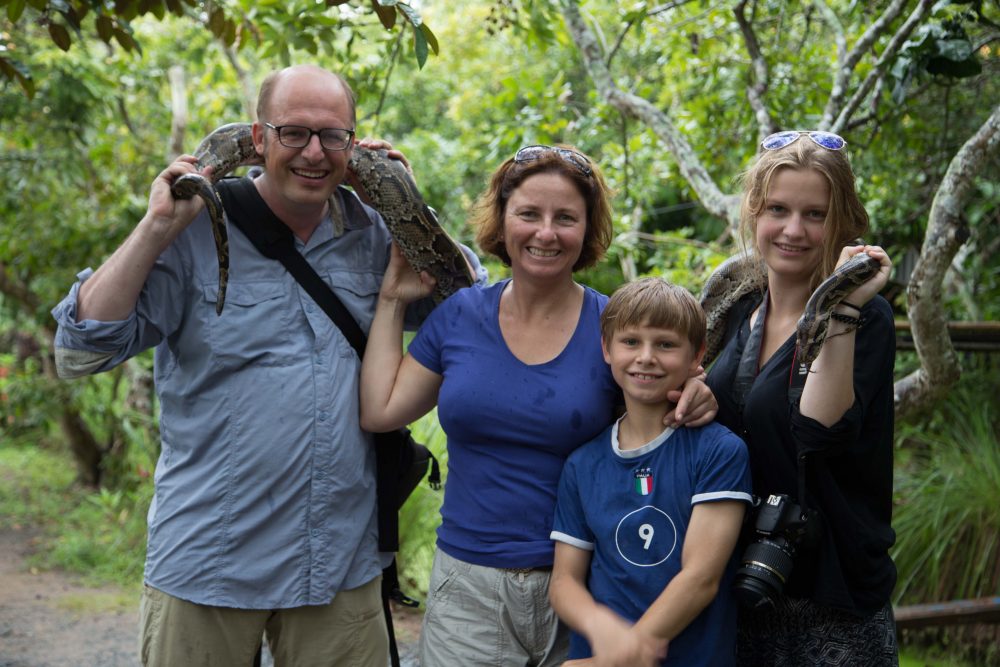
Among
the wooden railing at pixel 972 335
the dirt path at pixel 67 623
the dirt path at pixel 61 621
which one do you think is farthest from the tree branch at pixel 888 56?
the dirt path at pixel 61 621

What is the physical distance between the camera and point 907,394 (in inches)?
164

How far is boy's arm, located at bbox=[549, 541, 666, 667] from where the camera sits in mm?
2279

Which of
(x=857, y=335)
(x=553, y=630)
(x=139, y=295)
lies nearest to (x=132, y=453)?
(x=139, y=295)

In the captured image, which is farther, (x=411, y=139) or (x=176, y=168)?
(x=411, y=139)

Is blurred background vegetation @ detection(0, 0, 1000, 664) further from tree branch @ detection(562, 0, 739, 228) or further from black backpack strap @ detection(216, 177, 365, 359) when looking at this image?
black backpack strap @ detection(216, 177, 365, 359)

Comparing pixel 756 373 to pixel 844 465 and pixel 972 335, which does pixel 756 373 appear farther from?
pixel 972 335

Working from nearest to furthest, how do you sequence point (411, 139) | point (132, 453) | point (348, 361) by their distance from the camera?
1. point (348, 361)
2. point (132, 453)
3. point (411, 139)

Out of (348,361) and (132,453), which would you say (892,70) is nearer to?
(348,361)

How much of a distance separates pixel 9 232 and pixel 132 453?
7.83ft

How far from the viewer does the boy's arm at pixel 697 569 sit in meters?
2.29

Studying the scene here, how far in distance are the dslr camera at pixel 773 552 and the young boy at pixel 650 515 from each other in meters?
0.07

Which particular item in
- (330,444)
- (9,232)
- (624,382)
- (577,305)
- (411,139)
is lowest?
(330,444)

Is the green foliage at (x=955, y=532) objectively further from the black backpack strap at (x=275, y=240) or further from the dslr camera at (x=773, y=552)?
the black backpack strap at (x=275, y=240)

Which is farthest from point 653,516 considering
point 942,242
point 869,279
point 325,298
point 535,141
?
point 535,141
